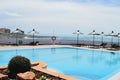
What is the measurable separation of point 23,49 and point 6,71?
12303mm

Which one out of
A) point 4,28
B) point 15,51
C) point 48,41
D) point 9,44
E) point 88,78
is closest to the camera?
point 88,78

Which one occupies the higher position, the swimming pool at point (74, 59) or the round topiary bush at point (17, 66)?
the round topiary bush at point (17, 66)

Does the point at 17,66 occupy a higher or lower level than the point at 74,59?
higher

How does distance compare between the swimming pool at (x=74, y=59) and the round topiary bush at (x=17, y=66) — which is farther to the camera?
the swimming pool at (x=74, y=59)

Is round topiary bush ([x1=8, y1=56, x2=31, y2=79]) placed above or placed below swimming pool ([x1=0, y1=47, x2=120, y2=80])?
above

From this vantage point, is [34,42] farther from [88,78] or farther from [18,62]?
[18,62]

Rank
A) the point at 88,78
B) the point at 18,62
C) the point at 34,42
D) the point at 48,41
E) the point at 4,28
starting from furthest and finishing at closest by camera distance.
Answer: the point at 4,28 → the point at 48,41 → the point at 34,42 → the point at 88,78 → the point at 18,62

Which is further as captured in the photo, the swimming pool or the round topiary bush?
the swimming pool

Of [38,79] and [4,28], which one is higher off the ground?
[4,28]

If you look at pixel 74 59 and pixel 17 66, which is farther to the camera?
pixel 74 59

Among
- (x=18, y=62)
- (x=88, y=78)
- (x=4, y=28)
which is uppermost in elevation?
(x=4, y=28)

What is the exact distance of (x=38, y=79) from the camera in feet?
28.2

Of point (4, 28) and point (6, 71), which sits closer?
point (6, 71)

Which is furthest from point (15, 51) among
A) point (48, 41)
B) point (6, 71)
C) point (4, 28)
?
point (4, 28)
